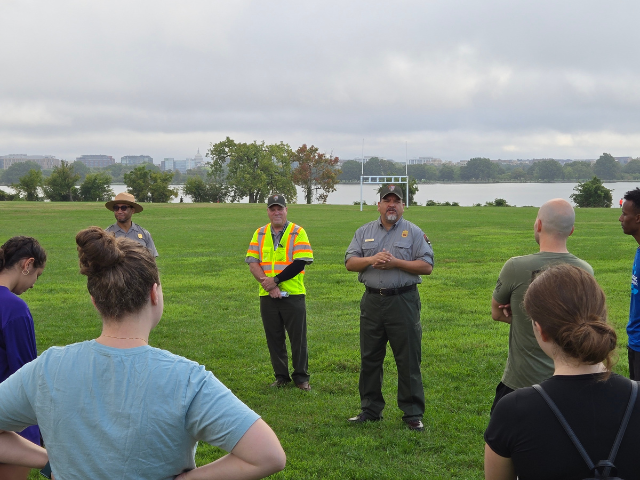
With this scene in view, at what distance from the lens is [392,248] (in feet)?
21.2

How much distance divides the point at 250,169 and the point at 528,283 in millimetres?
88569

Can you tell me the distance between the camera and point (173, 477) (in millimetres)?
2051

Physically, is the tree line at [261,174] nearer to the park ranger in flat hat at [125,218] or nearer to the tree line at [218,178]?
the tree line at [218,178]

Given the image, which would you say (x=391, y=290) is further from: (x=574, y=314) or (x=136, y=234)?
(x=574, y=314)

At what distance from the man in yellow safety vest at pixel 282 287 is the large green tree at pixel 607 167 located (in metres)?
119

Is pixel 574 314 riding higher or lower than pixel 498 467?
higher

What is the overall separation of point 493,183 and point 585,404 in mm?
168357

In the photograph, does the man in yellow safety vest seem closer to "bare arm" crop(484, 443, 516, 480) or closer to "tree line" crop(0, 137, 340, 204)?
"bare arm" crop(484, 443, 516, 480)

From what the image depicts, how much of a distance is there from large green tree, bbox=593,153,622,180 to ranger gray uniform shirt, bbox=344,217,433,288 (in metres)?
119

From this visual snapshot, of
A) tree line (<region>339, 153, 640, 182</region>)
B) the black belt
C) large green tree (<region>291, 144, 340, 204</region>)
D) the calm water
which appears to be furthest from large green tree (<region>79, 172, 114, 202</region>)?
the black belt

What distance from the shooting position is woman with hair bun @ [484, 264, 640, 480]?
2.11 metres

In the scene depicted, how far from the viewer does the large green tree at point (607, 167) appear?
115 meters

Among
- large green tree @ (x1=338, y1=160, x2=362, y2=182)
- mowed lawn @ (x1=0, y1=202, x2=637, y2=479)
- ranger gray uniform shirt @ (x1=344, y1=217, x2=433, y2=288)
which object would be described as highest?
large green tree @ (x1=338, y1=160, x2=362, y2=182)

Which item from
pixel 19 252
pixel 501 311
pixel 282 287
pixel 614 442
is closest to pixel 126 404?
pixel 614 442
